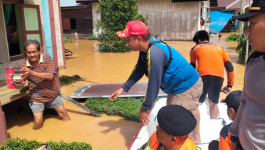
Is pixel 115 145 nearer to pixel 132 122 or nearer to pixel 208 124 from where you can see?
pixel 132 122

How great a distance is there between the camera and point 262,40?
1.23 m

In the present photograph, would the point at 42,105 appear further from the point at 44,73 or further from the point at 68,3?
the point at 68,3

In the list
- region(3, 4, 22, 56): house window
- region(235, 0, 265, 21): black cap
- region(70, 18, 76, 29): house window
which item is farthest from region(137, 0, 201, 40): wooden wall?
region(235, 0, 265, 21): black cap

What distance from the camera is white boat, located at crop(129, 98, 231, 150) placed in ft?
10.1

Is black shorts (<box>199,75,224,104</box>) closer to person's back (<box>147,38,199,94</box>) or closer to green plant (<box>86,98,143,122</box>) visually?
person's back (<box>147,38,199,94</box>)

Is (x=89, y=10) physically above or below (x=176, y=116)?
above

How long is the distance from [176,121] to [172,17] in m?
18.2

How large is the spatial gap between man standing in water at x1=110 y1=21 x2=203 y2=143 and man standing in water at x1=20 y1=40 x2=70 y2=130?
1.97m

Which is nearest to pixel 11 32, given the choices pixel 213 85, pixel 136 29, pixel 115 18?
pixel 136 29

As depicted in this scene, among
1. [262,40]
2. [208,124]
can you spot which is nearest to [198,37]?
[208,124]

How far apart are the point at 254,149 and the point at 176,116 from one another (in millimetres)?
547

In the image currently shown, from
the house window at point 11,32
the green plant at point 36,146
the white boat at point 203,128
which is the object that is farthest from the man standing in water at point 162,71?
the house window at point 11,32

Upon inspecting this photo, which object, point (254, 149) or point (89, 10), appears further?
point (89, 10)

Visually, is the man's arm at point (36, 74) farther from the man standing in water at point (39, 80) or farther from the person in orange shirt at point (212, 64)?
the person in orange shirt at point (212, 64)
